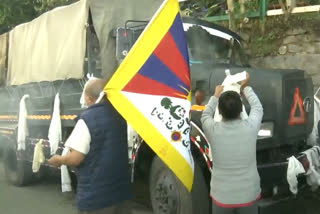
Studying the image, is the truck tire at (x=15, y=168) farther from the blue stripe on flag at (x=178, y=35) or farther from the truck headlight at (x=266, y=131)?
the blue stripe on flag at (x=178, y=35)

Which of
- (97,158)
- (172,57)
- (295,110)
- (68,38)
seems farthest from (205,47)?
(97,158)

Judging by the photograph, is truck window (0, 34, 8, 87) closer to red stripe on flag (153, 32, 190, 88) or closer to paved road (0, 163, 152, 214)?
paved road (0, 163, 152, 214)

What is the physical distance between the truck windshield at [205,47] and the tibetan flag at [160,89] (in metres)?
2.18

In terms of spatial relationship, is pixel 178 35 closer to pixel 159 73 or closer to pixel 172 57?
pixel 172 57

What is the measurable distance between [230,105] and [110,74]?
2.25 metres

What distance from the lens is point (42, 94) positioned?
771 centimetres

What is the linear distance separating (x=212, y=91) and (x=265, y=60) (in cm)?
381

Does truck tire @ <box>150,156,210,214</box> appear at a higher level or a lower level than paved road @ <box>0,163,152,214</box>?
higher

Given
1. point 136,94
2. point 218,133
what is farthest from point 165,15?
point 218,133

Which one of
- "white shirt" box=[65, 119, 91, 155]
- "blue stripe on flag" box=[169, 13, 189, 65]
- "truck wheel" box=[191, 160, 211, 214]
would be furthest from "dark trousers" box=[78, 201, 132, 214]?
"blue stripe on flag" box=[169, 13, 189, 65]

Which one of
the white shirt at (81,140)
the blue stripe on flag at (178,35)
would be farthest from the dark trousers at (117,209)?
the blue stripe on flag at (178,35)

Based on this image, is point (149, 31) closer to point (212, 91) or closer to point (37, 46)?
point (212, 91)

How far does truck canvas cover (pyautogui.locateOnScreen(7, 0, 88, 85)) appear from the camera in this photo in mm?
6371

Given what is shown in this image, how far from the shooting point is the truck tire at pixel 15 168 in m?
8.28
